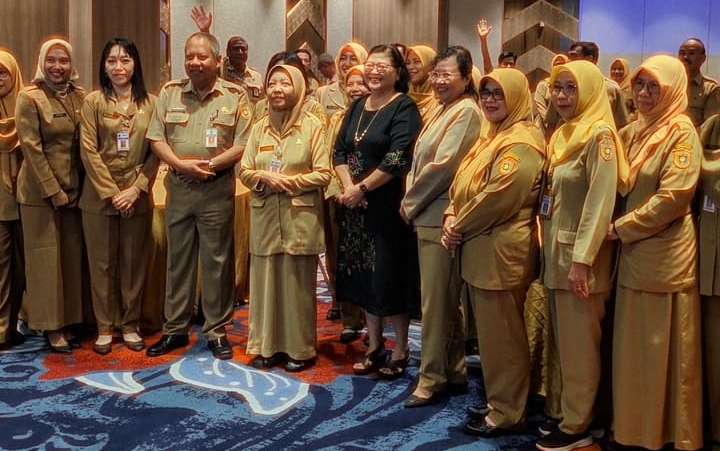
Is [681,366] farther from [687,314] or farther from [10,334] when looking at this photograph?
[10,334]

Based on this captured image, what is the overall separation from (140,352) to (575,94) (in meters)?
2.87

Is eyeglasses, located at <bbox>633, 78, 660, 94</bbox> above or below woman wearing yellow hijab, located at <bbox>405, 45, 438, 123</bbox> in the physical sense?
below

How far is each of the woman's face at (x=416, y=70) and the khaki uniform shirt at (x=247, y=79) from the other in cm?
204

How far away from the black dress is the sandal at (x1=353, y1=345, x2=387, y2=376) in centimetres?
29

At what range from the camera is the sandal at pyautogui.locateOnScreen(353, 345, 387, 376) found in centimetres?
398

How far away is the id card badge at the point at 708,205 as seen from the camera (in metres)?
2.82

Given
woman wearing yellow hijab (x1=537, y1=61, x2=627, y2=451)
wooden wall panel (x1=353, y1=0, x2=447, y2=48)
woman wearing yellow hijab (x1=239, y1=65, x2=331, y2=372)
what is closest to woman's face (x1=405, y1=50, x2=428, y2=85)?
woman wearing yellow hijab (x1=239, y1=65, x2=331, y2=372)

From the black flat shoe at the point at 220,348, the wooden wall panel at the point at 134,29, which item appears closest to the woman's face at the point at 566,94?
the black flat shoe at the point at 220,348

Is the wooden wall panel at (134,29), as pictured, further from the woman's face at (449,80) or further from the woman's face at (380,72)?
the woman's face at (449,80)

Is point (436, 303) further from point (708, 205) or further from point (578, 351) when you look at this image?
point (708, 205)

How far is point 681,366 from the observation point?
2.85 meters

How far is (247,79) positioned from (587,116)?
364 centimetres

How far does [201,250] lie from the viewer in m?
4.27

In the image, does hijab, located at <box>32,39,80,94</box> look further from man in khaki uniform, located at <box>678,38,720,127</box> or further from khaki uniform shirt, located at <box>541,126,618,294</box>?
man in khaki uniform, located at <box>678,38,720,127</box>
